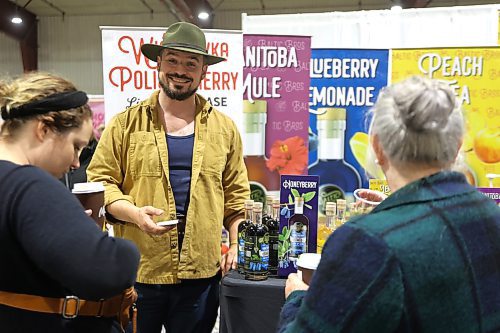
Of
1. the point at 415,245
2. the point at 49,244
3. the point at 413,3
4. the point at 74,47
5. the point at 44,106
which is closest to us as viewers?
the point at 415,245

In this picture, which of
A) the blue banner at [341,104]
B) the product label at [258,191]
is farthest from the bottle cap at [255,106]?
the product label at [258,191]

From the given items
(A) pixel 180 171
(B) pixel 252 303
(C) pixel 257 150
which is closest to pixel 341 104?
(C) pixel 257 150

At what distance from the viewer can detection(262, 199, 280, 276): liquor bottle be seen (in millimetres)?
1719

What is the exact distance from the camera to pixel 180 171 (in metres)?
1.89

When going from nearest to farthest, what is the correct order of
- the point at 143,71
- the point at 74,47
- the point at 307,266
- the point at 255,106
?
the point at 307,266
the point at 143,71
the point at 255,106
the point at 74,47

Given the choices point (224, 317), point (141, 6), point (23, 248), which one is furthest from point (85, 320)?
point (141, 6)

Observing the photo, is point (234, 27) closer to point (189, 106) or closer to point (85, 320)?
point (189, 106)

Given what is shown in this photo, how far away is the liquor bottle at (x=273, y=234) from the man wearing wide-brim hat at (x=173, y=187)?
0.55ft

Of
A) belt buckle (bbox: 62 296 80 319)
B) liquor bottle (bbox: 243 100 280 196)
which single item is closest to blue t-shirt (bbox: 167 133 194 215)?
belt buckle (bbox: 62 296 80 319)

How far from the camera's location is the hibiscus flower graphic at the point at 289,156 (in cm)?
315

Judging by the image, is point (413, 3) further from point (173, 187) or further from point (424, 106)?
point (424, 106)

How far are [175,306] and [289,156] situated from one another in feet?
5.04

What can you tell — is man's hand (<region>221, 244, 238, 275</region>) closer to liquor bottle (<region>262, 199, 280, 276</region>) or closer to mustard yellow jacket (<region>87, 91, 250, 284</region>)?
mustard yellow jacket (<region>87, 91, 250, 284</region>)

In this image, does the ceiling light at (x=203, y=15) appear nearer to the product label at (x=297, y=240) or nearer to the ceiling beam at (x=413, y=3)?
the ceiling beam at (x=413, y=3)
